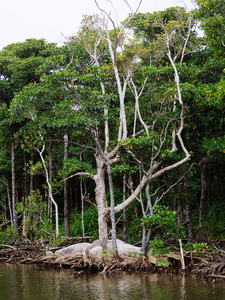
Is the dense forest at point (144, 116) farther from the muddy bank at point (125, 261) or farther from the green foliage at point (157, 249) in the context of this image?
the muddy bank at point (125, 261)

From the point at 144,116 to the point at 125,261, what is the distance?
21.3 ft

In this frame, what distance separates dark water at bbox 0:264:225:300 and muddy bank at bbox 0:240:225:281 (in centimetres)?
67

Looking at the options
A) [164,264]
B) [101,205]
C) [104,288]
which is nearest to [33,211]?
[101,205]

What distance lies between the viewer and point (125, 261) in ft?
40.8

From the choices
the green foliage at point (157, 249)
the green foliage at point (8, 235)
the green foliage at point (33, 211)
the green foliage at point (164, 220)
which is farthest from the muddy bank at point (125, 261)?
the green foliage at point (8, 235)

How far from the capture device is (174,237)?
43.7 ft

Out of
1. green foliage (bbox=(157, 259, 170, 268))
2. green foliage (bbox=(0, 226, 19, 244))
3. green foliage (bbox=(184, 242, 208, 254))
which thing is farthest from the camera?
green foliage (bbox=(0, 226, 19, 244))

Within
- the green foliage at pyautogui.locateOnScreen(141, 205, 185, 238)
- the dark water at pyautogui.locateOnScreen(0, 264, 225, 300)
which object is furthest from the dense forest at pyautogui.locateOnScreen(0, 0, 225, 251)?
the dark water at pyautogui.locateOnScreen(0, 264, 225, 300)

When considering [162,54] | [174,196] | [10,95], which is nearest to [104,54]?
[162,54]

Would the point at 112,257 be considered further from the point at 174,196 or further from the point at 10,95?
the point at 10,95

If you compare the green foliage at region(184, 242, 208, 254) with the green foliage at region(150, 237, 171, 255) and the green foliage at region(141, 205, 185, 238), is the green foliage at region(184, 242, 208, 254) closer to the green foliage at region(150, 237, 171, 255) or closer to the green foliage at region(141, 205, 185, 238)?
the green foliage at region(141, 205, 185, 238)

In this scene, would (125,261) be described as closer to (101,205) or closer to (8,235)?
(101,205)

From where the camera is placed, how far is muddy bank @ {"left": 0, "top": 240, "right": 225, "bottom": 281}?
1090 cm

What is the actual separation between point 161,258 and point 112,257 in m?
1.82
